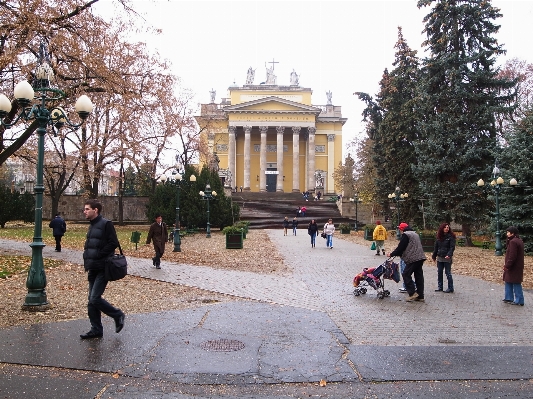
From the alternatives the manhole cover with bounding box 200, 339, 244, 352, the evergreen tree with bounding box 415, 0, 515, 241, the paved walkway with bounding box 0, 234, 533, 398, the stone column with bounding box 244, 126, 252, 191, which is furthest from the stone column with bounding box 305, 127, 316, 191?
the manhole cover with bounding box 200, 339, 244, 352

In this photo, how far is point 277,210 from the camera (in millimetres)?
49031

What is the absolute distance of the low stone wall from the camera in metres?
47.5

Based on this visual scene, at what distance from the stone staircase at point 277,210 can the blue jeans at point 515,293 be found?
32.1 m

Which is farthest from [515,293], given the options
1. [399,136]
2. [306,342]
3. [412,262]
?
[399,136]

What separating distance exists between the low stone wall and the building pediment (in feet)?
71.3

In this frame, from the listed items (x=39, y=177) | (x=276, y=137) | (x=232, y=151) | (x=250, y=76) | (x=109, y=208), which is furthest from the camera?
(x=250, y=76)

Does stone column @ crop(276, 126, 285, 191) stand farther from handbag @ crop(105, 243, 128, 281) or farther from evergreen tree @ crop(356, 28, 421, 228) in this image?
handbag @ crop(105, 243, 128, 281)

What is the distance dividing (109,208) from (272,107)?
87.2 ft

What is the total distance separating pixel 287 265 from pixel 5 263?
343 inches

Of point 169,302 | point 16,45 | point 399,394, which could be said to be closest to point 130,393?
point 399,394

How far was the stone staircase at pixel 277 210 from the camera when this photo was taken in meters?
43.8

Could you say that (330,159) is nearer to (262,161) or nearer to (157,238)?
(262,161)

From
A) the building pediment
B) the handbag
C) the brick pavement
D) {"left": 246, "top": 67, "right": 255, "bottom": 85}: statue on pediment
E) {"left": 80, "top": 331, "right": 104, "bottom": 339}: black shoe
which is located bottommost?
the brick pavement

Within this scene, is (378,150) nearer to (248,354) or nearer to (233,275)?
(233,275)
